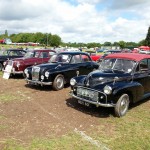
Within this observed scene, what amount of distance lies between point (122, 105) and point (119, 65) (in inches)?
63.1

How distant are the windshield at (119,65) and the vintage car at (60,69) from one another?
266 centimetres

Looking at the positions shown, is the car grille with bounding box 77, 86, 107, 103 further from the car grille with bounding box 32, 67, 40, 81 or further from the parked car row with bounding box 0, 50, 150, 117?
the car grille with bounding box 32, 67, 40, 81

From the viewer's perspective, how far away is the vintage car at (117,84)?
6.95 m

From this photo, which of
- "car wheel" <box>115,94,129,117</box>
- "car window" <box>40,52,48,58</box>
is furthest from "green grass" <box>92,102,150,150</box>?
"car window" <box>40,52,48,58</box>

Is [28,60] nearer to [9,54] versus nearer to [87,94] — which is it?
[9,54]

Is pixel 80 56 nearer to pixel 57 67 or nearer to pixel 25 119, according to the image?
pixel 57 67

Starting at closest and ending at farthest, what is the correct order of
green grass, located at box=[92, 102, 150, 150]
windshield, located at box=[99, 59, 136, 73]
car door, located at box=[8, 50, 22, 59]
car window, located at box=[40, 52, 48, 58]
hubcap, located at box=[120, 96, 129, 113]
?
green grass, located at box=[92, 102, 150, 150]
hubcap, located at box=[120, 96, 129, 113]
windshield, located at box=[99, 59, 136, 73]
car window, located at box=[40, 52, 48, 58]
car door, located at box=[8, 50, 22, 59]

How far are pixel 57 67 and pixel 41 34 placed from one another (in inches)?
5476

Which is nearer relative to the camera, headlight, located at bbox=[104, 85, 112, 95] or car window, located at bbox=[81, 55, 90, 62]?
headlight, located at bbox=[104, 85, 112, 95]

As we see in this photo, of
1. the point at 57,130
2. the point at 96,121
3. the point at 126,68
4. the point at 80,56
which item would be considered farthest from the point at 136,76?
the point at 80,56

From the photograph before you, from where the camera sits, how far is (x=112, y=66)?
8.31m

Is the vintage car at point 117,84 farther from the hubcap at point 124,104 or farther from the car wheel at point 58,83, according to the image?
the car wheel at point 58,83

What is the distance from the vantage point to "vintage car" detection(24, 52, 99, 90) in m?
10.3

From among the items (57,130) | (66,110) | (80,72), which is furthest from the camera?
(80,72)
